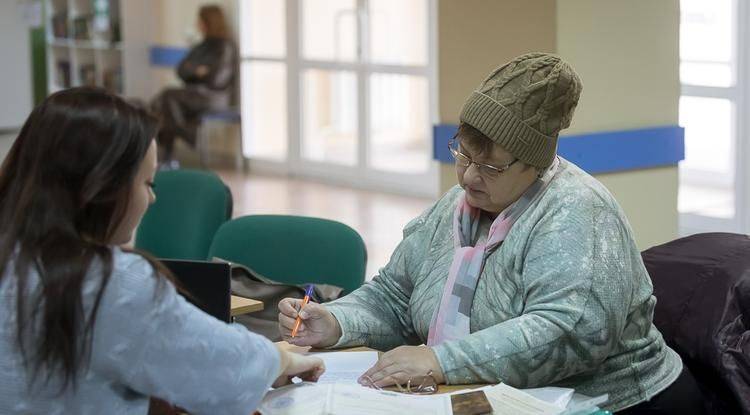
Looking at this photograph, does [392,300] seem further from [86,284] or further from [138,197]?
[86,284]

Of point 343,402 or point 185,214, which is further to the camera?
point 185,214

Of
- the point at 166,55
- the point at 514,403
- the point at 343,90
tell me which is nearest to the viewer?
the point at 514,403

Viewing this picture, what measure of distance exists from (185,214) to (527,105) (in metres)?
2.20

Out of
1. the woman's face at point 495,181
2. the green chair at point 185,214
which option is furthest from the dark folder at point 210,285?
the green chair at point 185,214

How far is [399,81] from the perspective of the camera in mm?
8648

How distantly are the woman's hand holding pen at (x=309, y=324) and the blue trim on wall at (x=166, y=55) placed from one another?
852cm

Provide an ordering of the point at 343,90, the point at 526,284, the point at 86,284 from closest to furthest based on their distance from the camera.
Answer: the point at 86,284 < the point at 526,284 < the point at 343,90

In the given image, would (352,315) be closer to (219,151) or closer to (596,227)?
(596,227)

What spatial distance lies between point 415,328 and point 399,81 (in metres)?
6.16

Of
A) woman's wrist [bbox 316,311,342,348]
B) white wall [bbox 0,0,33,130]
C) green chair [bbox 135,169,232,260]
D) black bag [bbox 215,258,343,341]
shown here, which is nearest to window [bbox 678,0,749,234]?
green chair [bbox 135,169,232,260]

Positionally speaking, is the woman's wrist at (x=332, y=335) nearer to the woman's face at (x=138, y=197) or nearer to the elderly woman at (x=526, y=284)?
the elderly woman at (x=526, y=284)

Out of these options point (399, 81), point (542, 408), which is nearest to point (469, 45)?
point (542, 408)

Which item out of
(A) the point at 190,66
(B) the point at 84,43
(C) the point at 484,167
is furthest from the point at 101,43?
(C) the point at 484,167

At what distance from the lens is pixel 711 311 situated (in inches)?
106
